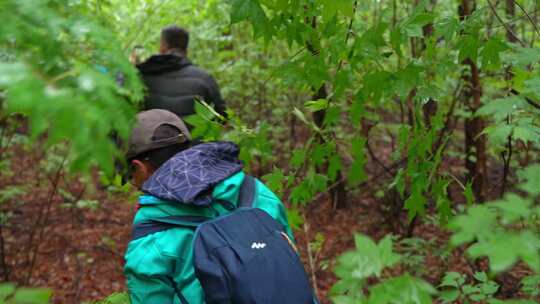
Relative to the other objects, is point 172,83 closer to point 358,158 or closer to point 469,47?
point 358,158

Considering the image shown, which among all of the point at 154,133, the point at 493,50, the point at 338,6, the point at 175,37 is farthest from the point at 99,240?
the point at 493,50

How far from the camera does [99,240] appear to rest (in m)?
5.18

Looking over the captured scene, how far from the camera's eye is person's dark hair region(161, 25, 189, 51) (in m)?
3.72

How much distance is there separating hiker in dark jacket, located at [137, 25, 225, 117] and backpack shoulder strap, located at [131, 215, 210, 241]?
7.38ft

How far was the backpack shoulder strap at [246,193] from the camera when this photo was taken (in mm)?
1507

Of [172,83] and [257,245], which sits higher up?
[172,83]

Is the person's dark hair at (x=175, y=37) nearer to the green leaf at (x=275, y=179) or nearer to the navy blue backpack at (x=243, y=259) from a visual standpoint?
the green leaf at (x=275, y=179)

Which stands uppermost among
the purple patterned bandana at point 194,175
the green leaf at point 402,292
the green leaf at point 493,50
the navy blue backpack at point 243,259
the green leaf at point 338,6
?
the green leaf at point 338,6

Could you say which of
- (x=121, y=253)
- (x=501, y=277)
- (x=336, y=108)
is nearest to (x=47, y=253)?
(x=121, y=253)

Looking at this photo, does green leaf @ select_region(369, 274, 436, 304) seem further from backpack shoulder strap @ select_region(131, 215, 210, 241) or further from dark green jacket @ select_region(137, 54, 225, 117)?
dark green jacket @ select_region(137, 54, 225, 117)

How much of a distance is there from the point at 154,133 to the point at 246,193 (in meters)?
0.44

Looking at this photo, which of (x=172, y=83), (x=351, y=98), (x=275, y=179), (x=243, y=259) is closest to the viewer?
(x=243, y=259)

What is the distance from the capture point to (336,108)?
7.19 feet

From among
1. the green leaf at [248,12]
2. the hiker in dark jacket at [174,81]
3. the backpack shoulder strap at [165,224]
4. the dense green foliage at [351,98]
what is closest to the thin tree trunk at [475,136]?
the dense green foliage at [351,98]
